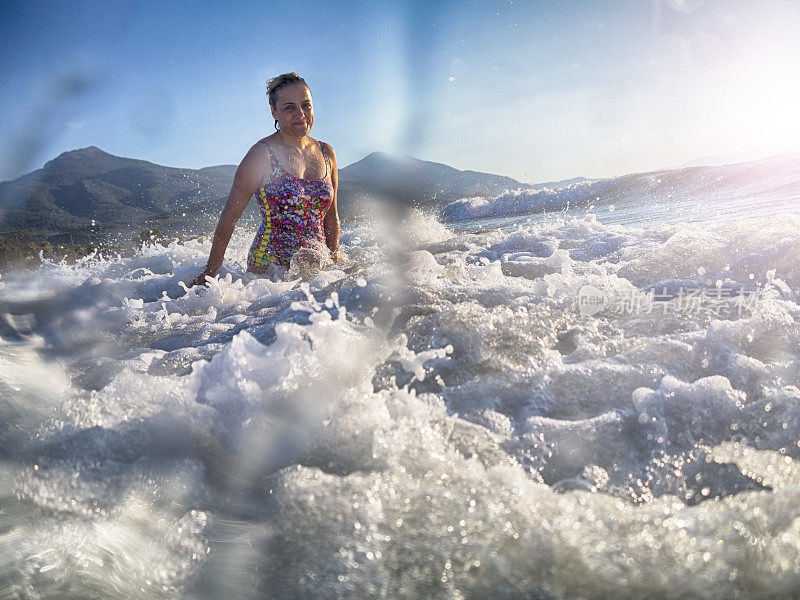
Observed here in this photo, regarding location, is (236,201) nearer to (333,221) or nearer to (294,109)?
(294,109)

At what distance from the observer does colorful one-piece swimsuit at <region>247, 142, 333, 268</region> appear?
434 centimetres

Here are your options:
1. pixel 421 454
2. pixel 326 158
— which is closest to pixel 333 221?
pixel 326 158

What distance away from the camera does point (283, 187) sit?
4.33 meters

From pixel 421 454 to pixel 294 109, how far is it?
362cm

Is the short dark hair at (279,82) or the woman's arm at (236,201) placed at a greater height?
the short dark hair at (279,82)

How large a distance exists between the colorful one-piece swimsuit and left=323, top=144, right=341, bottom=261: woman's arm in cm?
28

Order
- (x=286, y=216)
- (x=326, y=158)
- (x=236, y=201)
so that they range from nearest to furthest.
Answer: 1. (x=236, y=201)
2. (x=286, y=216)
3. (x=326, y=158)

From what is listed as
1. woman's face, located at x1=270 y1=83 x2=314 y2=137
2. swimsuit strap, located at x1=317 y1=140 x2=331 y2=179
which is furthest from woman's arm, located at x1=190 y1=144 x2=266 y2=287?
swimsuit strap, located at x1=317 y1=140 x2=331 y2=179

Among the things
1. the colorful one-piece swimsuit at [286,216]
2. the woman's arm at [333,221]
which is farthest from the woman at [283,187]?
the woman's arm at [333,221]

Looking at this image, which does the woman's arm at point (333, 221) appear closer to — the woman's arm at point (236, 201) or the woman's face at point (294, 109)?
the woman's face at point (294, 109)

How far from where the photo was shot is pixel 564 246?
550cm

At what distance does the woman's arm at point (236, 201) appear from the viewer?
4.05 meters

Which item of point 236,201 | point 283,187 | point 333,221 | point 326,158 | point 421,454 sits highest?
point 326,158

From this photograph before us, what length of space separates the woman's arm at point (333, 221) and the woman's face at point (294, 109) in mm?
556
